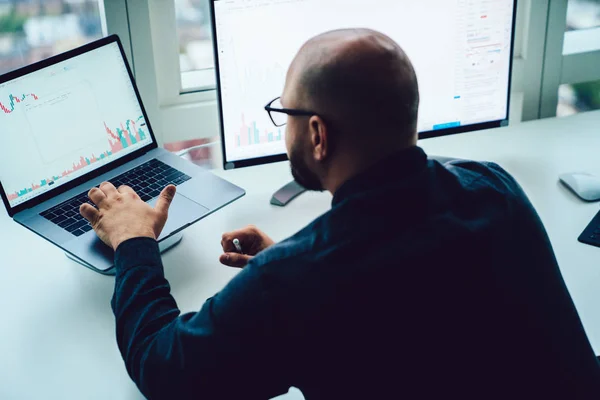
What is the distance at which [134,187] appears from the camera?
Result: 151 cm

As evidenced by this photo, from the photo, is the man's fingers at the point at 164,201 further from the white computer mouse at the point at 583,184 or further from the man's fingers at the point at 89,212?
the white computer mouse at the point at 583,184

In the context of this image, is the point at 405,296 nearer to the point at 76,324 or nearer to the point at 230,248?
the point at 230,248

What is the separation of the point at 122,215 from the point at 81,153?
0.28m

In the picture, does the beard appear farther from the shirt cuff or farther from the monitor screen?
the monitor screen

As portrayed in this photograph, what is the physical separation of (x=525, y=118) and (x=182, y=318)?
4.34ft

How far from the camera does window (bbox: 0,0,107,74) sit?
1.73m

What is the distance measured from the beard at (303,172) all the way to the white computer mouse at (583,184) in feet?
2.53

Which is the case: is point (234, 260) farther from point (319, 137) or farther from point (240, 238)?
point (319, 137)

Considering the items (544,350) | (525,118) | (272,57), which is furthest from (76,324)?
(525,118)

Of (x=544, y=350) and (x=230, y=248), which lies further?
(x=230, y=248)

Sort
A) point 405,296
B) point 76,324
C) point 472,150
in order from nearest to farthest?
point 405,296, point 76,324, point 472,150

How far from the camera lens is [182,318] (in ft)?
3.34

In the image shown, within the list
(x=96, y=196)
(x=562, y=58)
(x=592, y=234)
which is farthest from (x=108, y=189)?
(x=562, y=58)

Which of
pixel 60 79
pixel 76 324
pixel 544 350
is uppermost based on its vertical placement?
pixel 60 79
